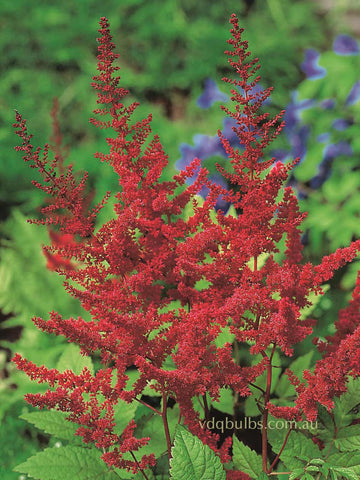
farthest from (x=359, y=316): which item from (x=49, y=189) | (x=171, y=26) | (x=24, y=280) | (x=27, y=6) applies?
(x=27, y=6)

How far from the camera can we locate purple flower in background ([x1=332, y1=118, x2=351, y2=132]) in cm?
302

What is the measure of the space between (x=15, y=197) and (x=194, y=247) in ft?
12.3

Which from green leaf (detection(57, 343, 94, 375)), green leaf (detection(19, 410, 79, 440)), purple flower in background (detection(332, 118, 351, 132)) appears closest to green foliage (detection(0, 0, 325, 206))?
purple flower in background (detection(332, 118, 351, 132))

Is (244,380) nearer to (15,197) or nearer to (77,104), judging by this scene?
(15,197)

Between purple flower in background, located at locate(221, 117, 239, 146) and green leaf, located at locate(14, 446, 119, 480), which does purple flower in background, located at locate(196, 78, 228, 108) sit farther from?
green leaf, located at locate(14, 446, 119, 480)

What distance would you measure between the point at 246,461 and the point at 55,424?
43 cm

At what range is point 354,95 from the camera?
2.94 metres

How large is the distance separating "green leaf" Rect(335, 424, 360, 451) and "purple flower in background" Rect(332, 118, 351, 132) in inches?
82.7

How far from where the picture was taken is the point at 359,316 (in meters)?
1.16

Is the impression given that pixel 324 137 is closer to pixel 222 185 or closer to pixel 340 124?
pixel 340 124

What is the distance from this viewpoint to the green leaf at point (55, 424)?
1304 mm

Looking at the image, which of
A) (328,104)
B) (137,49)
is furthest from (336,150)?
(137,49)

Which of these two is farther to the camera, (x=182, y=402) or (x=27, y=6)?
(x=27, y=6)

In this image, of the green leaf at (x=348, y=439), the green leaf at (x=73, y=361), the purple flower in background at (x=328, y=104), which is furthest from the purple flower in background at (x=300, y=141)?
the green leaf at (x=348, y=439)
